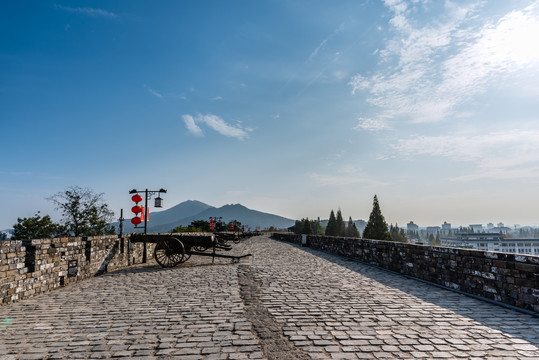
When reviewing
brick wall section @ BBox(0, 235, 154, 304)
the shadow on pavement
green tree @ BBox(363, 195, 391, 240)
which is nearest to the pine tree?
green tree @ BBox(363, 195, 391, 240)

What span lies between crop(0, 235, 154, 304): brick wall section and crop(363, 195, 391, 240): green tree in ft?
169

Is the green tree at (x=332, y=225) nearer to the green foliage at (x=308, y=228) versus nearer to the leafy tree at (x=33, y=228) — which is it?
the green foliage at (x=308, y=228)

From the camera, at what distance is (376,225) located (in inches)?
2243

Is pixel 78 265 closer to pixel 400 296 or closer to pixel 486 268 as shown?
pixel 400 296

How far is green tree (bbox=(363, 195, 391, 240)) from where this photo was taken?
55.6m

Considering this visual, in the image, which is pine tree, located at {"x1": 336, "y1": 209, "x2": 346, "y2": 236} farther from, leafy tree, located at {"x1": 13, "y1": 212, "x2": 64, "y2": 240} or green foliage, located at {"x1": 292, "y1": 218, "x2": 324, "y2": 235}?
leafy tree, located at {"x1": 13, "y1": 212, "x2": 64, "y2": 240}

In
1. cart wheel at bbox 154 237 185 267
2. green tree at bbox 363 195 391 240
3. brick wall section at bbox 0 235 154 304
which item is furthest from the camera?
green tree at bbox 363 195 391 240

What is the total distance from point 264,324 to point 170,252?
822 cm

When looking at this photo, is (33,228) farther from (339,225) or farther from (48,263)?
(339,225)

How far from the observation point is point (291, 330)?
4266 mm

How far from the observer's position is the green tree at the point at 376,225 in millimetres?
55625

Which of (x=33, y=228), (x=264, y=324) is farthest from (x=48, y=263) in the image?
(x=33, y=228)

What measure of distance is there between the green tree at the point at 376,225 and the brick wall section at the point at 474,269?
4784 cm

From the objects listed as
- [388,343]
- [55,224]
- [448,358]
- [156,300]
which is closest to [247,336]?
[388,343]
